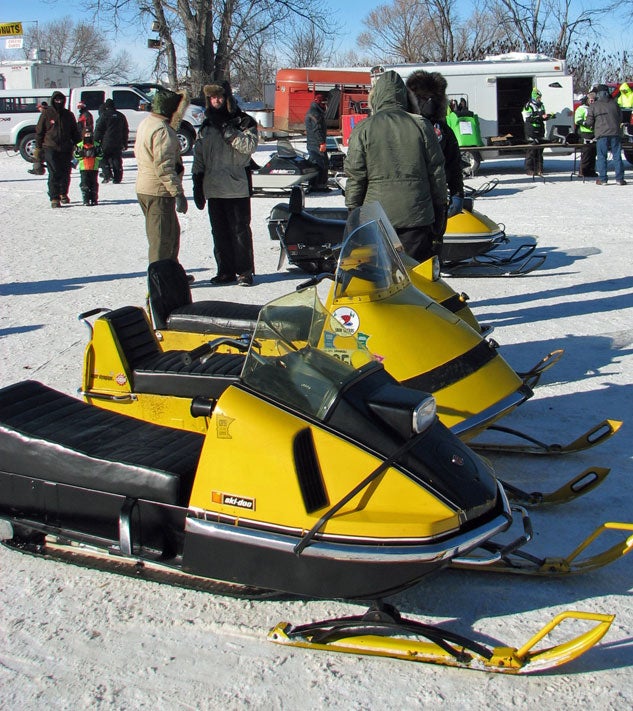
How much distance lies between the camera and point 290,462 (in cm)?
271

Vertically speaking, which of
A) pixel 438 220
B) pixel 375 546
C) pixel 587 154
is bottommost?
pixel 375 546

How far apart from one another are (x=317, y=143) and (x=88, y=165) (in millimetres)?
4317

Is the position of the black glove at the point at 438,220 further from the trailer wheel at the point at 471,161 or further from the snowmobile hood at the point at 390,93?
the trailer wheel at the point at 471,161

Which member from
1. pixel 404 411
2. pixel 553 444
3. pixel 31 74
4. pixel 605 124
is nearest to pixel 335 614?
pixel 404 411

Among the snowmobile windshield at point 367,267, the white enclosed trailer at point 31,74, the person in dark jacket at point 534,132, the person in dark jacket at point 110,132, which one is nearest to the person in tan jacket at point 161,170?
the snowmobile windshield at point 367,267

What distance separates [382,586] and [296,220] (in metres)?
6.51

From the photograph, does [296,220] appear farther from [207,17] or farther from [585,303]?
[207,17]

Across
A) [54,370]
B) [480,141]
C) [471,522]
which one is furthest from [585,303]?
[480,141]

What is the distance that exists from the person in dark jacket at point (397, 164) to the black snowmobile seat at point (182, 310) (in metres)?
1.21

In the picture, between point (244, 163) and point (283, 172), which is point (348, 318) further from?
point (283, 172)

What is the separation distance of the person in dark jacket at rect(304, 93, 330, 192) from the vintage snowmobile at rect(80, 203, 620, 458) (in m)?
11.5

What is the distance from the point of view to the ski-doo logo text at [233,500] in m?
2.78

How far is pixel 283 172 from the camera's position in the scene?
48.3 feet

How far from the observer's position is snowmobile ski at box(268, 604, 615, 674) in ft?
8.29
